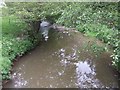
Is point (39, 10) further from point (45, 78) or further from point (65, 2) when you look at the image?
point (45, 78)

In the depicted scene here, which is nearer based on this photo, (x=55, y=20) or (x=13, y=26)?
A: (x=55, y=20)

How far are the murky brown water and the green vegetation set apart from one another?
0.65 m

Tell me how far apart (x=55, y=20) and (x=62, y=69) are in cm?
421

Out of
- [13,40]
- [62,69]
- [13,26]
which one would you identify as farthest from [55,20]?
[62,69]

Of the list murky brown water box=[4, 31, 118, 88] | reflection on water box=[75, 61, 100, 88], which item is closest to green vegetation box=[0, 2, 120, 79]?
murky brown water box=[4, 31, 118, 88]

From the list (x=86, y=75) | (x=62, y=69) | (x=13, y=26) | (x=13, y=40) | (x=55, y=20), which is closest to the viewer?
(x=86, y=75)

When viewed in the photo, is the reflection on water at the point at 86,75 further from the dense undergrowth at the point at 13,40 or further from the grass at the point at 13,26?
the grass at the point at 13,26

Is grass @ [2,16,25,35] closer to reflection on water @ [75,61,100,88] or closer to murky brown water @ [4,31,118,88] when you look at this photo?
murky brown water @ [4,31,118,88]

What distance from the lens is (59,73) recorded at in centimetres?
1220

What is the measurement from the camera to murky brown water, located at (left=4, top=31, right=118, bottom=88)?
11031 mm

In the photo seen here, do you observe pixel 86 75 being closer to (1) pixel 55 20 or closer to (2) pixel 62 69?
(2) pixel 62 69

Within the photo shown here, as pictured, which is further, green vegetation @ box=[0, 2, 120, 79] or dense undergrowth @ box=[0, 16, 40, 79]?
dense undergrowth @ box=[0, 16, 40, 79]

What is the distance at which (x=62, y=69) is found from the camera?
41.4ft

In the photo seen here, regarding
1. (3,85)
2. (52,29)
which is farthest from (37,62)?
(52,29)
